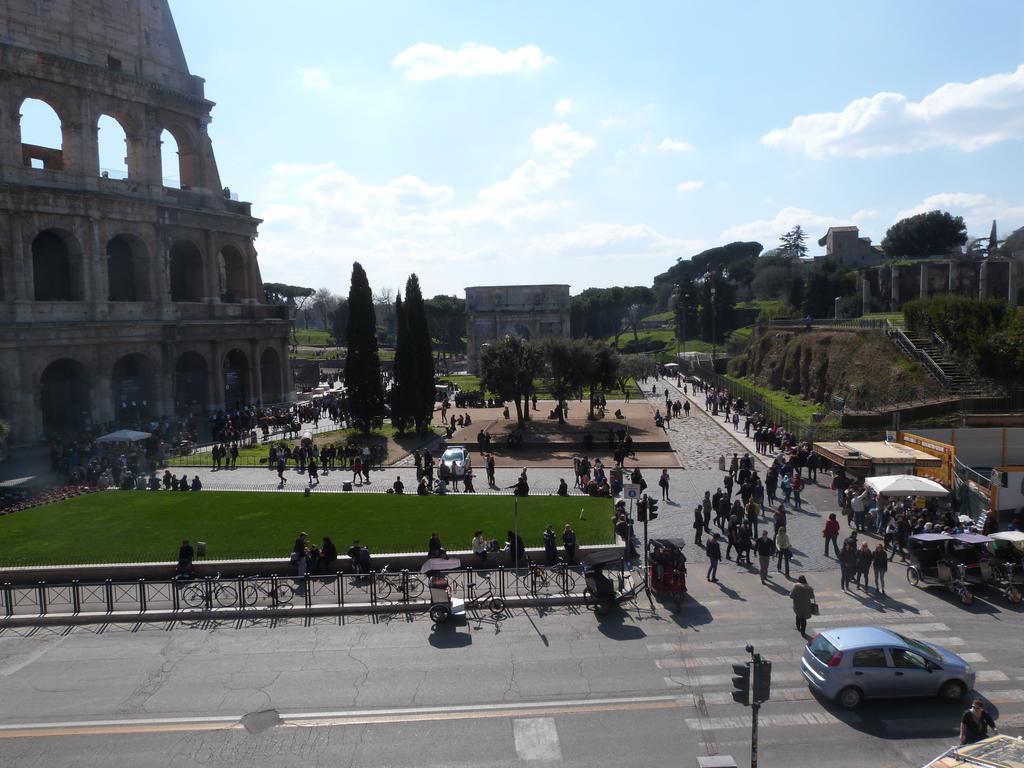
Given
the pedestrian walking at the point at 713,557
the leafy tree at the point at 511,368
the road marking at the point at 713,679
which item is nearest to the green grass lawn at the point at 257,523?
the pedestrian walking at the point at 713,557

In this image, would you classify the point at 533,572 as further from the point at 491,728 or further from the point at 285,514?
the point at 285,514

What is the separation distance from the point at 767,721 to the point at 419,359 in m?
34.5

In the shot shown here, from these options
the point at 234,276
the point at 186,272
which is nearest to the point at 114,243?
the point at 186,272

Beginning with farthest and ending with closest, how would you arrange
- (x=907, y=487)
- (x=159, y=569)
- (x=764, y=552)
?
(x=907, y=487) → (x=159, y=569) → (x=764, y=552)

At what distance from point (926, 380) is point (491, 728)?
133 ft

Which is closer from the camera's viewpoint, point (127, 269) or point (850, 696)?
point (850, 696)

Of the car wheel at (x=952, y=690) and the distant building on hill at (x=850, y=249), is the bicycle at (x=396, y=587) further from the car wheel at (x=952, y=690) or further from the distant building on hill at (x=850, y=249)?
the distant building on hill at (x=850, y=249)

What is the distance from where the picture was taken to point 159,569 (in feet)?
65.4

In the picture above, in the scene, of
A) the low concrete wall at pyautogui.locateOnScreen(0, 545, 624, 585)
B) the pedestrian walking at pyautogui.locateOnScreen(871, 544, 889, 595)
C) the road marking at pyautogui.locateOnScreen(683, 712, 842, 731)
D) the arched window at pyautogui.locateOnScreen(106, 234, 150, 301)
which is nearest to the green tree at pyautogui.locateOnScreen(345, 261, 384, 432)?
the arched window at pyautogui.locateOnScreen(106, 234, 150, 301)

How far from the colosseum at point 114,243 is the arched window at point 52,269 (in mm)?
73

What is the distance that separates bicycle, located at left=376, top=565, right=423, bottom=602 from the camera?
18172mm

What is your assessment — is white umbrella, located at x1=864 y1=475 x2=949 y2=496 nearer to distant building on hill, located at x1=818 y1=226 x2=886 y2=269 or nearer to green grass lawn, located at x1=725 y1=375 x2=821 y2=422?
green grass lawn, located at x1=725 y1=375 x2=821 y2=422

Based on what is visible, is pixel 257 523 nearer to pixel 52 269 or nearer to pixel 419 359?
pixel 419 359

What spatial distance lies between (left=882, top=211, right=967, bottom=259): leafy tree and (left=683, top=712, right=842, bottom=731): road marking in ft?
371
